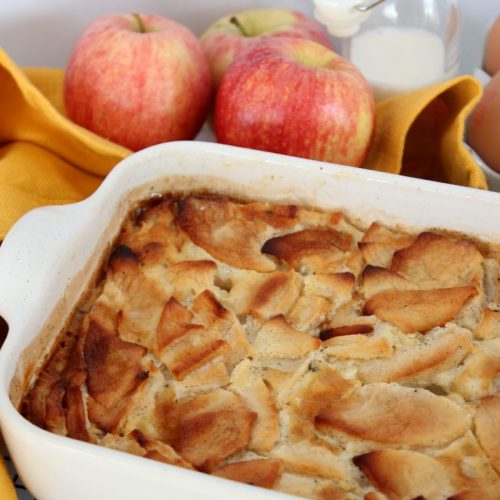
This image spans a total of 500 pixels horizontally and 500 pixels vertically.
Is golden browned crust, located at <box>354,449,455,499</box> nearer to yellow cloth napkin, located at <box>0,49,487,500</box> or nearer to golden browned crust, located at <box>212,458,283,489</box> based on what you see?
golden browned crust, located at <box>212,458,283,489</box>

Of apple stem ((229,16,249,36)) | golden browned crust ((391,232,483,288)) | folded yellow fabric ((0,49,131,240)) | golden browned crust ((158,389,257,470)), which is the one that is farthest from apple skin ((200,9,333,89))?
golden browned crust ((158,389,257,470))

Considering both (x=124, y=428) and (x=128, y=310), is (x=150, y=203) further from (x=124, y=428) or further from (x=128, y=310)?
(x=124, y=428)

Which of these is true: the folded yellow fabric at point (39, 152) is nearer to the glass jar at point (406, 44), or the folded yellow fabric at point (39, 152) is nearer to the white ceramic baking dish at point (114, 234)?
the white ceramic baking dish at point (114, 234)

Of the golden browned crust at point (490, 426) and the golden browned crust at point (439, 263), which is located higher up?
the golden browned crust at point (439, 263)

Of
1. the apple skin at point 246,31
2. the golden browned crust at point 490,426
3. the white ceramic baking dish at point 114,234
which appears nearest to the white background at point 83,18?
the apple skin at point 246,31

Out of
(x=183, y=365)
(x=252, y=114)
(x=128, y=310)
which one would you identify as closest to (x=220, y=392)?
(x=183, y=365)

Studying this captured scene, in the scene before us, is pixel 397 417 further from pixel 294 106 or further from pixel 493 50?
pixel 493 50

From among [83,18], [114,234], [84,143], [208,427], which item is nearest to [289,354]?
[208,427]
